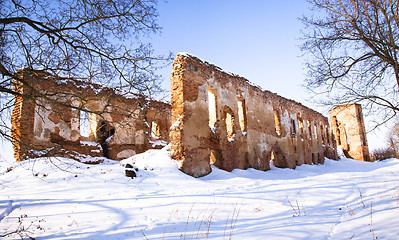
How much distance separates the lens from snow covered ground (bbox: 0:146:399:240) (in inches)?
140

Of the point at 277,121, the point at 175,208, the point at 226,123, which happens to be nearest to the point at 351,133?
the point at 277,121

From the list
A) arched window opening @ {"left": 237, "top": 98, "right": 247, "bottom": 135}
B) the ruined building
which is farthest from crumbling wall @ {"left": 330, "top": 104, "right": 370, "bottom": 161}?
arched window opening @ {"left": 237, "top": 98, "right": 247, "bottom": 135}

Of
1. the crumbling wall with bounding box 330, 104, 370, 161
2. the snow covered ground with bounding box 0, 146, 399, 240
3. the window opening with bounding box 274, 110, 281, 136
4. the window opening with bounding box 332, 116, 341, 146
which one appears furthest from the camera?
the window opening with bounding box 332, 116, 341, 146

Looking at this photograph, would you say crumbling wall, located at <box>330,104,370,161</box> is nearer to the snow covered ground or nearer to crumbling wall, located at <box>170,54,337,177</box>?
crumbling wall, located at <box>170,54,337,177</box>

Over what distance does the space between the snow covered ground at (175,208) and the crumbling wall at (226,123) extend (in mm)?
2014

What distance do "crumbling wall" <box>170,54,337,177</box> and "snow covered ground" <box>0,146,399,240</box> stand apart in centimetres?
201

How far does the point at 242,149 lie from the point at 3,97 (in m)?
9.52

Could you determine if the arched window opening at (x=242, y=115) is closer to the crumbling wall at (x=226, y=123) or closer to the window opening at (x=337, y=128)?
the crumbling wall at (x=226, y=123)

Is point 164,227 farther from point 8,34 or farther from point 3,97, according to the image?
point 8,34

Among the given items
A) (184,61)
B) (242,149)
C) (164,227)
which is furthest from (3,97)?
(242,149)

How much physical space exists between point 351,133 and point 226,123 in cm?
1963

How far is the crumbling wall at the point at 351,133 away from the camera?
2605 cm

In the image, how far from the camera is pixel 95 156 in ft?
39.1

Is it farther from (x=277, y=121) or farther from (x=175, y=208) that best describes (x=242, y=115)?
(x=175, y=208)
